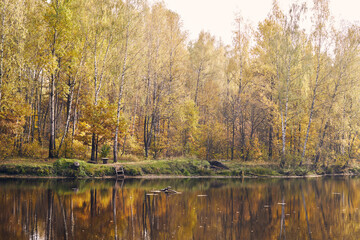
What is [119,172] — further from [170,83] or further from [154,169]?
[170,83]

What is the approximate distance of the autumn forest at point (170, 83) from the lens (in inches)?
1013

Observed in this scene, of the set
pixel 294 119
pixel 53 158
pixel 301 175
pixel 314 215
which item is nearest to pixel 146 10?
pixel 53 158

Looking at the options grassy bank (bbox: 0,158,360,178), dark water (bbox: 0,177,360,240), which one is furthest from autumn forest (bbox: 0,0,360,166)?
dark water (bbox: 0,177,360,240)

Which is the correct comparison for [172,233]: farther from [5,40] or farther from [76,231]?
[5,40]

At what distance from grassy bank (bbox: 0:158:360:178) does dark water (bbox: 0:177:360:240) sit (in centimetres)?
373

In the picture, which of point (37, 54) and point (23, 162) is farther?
point (37, 54)

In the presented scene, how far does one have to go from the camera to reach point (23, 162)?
22.9 metres

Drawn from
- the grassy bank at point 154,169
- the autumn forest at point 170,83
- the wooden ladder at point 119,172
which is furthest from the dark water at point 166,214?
the autumn forest at point 170,83

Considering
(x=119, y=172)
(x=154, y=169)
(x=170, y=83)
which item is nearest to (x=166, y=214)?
(x=119, y=172)

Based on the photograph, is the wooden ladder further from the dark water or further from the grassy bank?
the dark water

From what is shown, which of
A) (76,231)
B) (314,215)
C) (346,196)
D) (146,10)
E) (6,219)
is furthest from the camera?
(146,10)

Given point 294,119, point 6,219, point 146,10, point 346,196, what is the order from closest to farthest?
point 6,219 < point 346,196 < point 146,10 < point 294,119

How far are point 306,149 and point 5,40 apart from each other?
2880 cm

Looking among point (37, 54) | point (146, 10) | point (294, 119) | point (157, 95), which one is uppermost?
point (146, 10)
